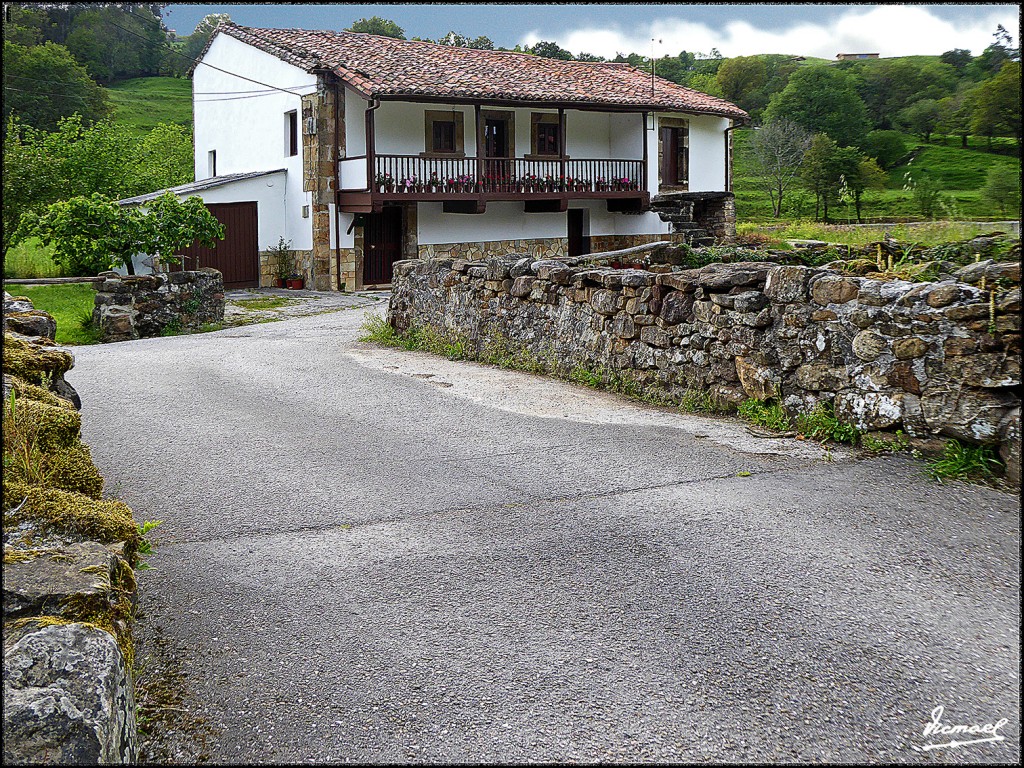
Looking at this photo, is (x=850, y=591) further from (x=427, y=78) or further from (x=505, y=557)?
(x=427, y=78)

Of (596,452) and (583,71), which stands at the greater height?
(583,71)

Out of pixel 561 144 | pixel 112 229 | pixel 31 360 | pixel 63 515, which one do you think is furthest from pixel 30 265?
pixel 63 515

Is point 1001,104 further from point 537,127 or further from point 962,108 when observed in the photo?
point 537,127

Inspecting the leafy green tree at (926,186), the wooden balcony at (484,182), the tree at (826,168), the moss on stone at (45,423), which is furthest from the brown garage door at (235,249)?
the moss on stone at (45,423)

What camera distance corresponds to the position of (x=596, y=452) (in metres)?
6.53

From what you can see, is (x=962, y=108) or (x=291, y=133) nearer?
(x=962, y=108)

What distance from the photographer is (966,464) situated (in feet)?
18.2

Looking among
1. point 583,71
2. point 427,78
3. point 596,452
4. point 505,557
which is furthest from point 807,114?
point 505,557

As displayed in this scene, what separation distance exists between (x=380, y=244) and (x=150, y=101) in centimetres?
4095

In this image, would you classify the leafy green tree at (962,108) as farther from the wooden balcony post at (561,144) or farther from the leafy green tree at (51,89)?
the leafy green tree at (51,89)

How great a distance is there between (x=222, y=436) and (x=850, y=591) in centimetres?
483

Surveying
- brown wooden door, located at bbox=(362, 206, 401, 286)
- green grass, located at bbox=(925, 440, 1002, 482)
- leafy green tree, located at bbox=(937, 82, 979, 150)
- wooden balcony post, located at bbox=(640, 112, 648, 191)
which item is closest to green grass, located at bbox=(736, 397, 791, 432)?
green grass, located at bbox=(925, 440, 1002, 482)

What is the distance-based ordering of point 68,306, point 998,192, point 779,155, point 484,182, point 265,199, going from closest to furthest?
1. point 998,192
2. point 68,306
3. point 265,199
4. point 484,182
5. point 779,155

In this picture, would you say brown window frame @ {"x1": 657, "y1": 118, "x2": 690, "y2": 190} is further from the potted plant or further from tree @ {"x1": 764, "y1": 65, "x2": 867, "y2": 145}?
the potted plant
